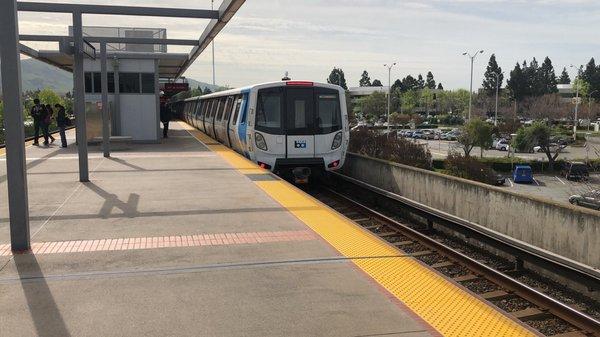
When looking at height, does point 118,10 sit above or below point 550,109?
above

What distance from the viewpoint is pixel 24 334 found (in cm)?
375

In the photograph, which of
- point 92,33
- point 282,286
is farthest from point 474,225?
point 92,33

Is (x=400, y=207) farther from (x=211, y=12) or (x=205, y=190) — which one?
(x=211, y=12)

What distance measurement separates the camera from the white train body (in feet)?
42.4

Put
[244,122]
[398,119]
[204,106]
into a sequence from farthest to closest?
[398,119] < [204,106] < [244,122]

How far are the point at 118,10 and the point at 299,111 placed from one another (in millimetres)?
4783

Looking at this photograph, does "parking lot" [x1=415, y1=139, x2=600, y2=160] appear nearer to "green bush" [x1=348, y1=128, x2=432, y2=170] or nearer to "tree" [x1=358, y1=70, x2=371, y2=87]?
"green bush" [x1=348, y1=128, x2=432, y2=170]

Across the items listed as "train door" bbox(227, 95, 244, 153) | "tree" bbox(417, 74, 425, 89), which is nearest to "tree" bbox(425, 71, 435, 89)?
"tree" bbox(417, 74, 425, 89)

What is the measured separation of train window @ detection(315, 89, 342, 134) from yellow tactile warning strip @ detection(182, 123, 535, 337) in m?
5.71

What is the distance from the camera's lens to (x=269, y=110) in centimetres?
1302

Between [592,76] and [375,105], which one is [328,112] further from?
[592,76]

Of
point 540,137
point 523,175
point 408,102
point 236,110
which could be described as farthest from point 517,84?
point 236,110

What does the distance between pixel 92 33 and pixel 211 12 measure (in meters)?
11.8

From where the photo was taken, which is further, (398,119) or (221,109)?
(398,119)
